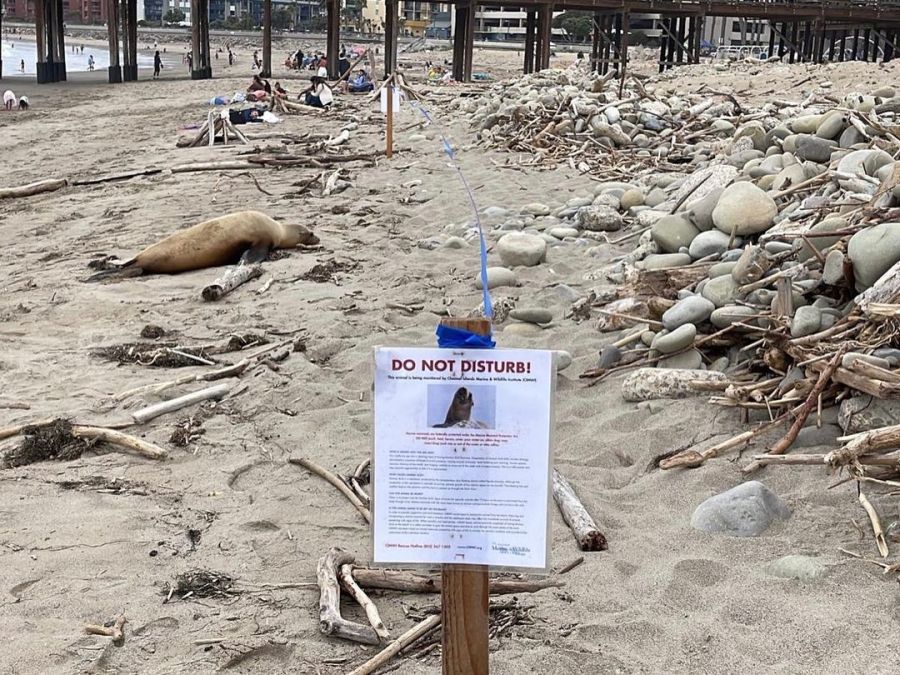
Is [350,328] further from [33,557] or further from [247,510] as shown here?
[33,557]

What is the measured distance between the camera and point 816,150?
26.4 ft

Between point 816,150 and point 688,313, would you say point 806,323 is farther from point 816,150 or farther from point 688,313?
point 816,150

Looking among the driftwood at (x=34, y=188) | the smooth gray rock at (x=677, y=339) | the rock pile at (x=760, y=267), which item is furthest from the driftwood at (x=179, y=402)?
the driftwood at (x=34, y=188)

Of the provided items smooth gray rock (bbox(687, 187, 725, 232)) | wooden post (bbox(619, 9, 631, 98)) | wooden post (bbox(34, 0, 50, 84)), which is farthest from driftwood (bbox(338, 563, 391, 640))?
wooden post (bbox(34, 0, 50, 84))

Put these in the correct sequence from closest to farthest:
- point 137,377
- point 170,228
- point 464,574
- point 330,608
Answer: point 464,574 → point 330,608 → point 137,377 → point 170,228

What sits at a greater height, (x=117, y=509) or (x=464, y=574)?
(x=464, y=574)

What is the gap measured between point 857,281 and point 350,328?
3165 mm

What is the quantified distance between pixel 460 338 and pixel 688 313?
11.3ft

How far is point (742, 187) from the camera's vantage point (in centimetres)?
678

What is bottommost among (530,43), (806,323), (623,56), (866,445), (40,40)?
(866,445)

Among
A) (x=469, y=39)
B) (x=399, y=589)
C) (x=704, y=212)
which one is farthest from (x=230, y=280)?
(x=469, y=39)

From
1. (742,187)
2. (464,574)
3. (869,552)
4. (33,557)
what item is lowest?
(33,557)

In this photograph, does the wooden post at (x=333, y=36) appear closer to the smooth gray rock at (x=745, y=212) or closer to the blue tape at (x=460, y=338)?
the smooth gray rock at (x=745, y=212)

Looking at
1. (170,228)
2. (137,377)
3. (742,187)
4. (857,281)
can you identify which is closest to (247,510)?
(137,377)
